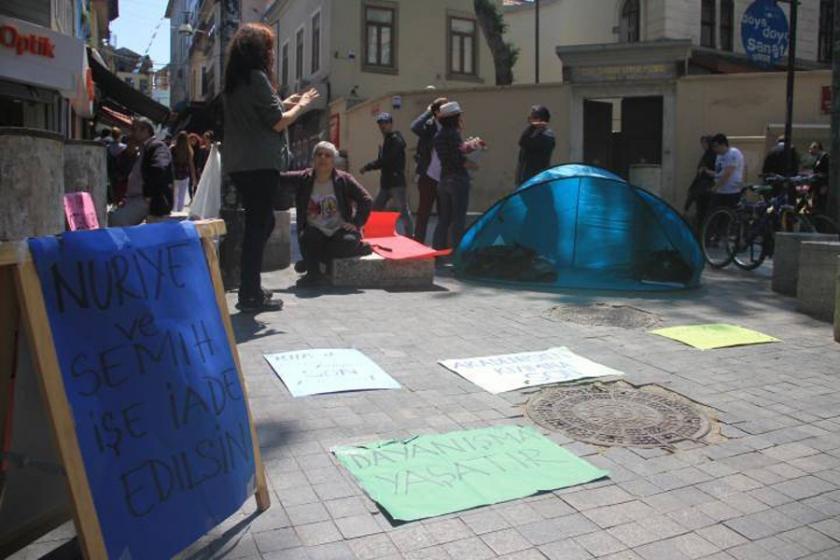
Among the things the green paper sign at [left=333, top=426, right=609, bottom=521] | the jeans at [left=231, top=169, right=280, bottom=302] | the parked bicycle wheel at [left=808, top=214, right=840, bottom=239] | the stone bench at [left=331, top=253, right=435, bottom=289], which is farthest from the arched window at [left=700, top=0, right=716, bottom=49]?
the green paper sign at [left=333, top=426, right=609, bottom=521]

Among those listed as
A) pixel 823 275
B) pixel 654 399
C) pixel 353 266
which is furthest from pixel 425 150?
pixel 654 399

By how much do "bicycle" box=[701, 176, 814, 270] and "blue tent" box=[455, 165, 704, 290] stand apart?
1.39 m

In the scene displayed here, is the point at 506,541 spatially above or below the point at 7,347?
below

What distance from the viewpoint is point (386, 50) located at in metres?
25.2

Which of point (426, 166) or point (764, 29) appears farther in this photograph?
point (764, 29)

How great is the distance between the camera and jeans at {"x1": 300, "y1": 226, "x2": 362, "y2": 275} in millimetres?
7230

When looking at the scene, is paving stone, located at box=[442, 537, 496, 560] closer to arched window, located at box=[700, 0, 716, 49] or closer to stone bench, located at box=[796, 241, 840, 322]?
stone bench, located at box=[796, 241, 840, 322]

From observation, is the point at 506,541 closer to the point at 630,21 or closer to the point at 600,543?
the point at 600,543

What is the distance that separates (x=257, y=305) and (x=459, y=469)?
3214mm

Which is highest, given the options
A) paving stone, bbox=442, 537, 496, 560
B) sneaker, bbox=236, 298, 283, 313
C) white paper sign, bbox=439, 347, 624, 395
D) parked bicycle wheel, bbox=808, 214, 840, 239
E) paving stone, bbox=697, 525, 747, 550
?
parked bicycle wheel, bbox=808, 214, 840, 239

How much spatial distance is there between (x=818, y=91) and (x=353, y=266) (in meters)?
12.8

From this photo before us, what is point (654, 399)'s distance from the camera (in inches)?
163

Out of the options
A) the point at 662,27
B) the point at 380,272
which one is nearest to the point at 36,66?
the point at 380,272

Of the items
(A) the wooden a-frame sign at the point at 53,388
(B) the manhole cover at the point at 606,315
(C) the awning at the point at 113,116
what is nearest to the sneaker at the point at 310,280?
(B) the manhole cover at the point at 606,315
